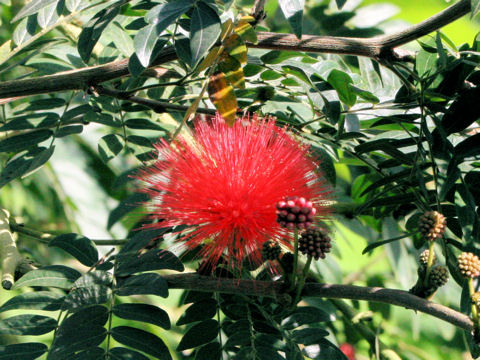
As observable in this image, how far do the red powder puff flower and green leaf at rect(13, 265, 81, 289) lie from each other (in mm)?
240

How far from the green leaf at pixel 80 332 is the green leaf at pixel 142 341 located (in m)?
0.03

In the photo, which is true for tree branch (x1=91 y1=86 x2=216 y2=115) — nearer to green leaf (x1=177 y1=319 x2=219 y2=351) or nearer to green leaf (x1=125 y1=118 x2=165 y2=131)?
green leaf (x1=125 y1=118 x2=165 y2=131)

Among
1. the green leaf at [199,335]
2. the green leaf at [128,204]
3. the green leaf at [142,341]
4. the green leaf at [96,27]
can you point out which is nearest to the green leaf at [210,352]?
the green leaf at [199,335]

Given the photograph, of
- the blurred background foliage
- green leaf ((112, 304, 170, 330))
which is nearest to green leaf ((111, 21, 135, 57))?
the blurred background foliage

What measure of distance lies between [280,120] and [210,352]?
557 millimetres

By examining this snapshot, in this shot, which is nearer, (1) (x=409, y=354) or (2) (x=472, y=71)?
(2) (x=472, y=71)

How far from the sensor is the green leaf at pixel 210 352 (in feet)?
4.26

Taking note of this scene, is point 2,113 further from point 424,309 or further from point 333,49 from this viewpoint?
point 424,309

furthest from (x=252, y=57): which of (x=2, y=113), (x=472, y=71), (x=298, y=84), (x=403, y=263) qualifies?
(x=403, y=263)

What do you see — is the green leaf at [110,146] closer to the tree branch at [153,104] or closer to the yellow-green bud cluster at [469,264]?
the tree branch at [153,104]

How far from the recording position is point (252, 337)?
1.25 m

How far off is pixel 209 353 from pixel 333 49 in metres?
0.71

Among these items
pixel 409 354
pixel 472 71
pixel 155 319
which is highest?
pixel 472 71

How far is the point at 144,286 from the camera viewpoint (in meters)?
1.18
